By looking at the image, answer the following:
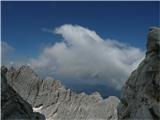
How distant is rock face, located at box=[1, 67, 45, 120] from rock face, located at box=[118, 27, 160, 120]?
16310 mm

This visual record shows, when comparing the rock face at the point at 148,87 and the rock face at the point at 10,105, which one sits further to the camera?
the rock face at the point at 10,105

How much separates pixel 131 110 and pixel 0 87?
53.0 ft

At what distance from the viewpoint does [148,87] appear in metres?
30.9

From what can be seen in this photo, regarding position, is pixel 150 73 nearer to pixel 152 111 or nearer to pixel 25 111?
pixel 152 111

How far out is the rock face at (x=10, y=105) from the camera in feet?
149

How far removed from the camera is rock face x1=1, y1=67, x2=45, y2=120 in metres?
45.4

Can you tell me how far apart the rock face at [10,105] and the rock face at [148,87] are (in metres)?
16.3

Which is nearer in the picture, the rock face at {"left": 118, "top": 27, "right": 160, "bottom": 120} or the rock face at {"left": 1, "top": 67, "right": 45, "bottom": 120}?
the rock face at {"left": 118, "top": 27, "right": 160, "bottom": 120}

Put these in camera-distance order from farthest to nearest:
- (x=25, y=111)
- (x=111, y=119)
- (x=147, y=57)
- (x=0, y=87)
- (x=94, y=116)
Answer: (x=94, y=116) → (x=111, y=119) → (x=25, y=111) → (x=0, y=87) → (x=147, y=57)

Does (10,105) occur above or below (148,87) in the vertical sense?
below

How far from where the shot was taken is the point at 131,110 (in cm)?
3322

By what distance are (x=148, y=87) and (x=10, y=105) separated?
69.5 feet

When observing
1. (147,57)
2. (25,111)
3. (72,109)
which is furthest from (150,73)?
(72,109)

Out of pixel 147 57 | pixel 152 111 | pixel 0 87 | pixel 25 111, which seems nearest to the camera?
pixel 152 111
